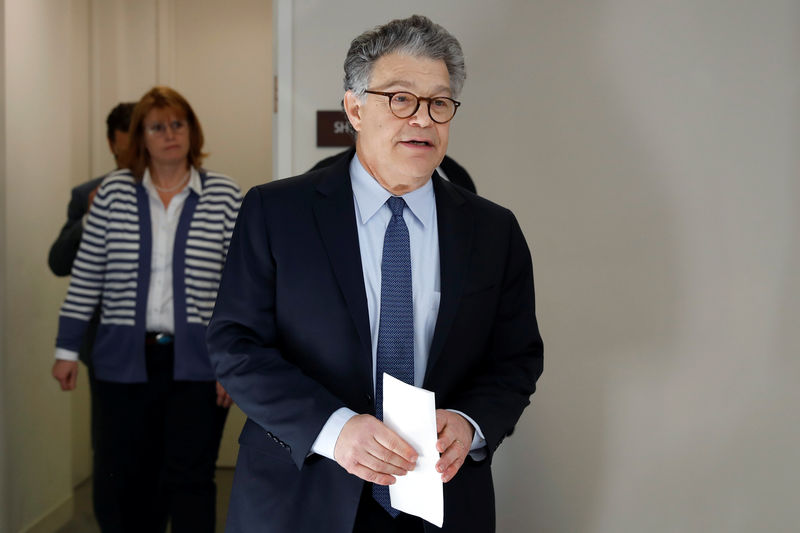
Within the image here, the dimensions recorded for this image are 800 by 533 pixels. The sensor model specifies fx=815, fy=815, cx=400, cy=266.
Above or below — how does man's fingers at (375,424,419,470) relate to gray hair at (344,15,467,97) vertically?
below

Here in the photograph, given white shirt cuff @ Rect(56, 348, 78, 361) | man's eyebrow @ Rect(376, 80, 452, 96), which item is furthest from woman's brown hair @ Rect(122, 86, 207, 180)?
man's eyebrow @ Rect(376, 80, 452, 96)

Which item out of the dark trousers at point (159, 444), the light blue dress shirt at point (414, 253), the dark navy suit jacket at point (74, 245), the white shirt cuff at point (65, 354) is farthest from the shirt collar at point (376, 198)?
the dark navy suit jacket at point (74, 245)

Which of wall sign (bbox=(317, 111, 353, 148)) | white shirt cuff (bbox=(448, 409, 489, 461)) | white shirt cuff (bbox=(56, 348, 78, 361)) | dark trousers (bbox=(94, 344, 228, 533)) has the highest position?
wall sign (bbox=(317, 111, 353, 148))

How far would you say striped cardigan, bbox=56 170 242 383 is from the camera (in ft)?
9.64

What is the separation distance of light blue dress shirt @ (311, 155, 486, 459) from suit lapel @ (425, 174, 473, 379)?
32 mm

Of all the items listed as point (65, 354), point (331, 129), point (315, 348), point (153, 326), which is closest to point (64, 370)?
point (65, 354)

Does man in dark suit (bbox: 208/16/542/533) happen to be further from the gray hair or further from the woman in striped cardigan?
the woman in striped cardigan

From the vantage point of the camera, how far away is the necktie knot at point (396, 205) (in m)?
1.67

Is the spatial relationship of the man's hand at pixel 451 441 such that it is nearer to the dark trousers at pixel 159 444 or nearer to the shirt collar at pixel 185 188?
A: the dark trousers at pixel 159 444

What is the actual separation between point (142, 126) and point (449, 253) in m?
1.92

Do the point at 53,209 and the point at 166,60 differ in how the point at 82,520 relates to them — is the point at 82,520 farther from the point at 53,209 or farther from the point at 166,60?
the point at 166,60

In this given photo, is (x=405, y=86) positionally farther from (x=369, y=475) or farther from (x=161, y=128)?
(x=161, y=128)

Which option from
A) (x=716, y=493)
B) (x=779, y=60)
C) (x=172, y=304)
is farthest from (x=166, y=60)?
(x=716, y=493)

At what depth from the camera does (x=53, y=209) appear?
4047 millimetres
